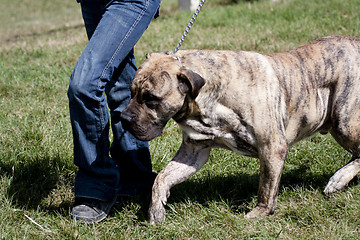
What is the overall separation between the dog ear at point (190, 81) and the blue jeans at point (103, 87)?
51 centimetres

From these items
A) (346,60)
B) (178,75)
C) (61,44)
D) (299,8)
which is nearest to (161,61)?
(178,75)

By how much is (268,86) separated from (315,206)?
40.6 inches

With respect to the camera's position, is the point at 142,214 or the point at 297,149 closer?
the point at 142,214

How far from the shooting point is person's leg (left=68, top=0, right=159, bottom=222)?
9.77 ft

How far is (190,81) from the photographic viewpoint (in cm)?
282

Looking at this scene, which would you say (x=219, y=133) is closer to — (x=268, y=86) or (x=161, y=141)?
(x=268, y=86)

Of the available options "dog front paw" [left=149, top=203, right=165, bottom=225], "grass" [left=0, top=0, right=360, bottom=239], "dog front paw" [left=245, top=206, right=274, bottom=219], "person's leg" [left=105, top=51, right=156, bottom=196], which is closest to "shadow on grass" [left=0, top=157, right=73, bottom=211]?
"grass" [left=0, top=0, right=360, bottom=239]

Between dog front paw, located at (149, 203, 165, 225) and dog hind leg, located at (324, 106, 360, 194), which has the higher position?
dog hind leg, located at (324, 106, 360, 194)

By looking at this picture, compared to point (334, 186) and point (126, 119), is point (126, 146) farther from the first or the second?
point (334, 186)

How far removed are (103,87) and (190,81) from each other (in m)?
0.63

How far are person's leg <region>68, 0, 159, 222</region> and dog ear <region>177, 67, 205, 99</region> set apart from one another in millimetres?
501

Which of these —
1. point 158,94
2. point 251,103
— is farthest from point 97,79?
point 251,103

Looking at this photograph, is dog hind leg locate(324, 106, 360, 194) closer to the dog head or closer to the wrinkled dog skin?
the wrinkled dog skin

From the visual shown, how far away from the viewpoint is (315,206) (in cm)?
343
